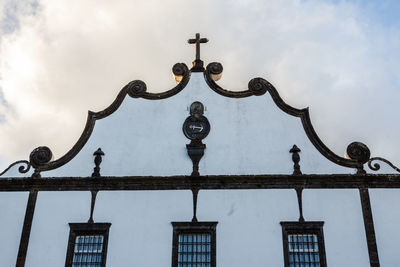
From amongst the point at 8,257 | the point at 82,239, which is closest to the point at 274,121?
the point at 82,239

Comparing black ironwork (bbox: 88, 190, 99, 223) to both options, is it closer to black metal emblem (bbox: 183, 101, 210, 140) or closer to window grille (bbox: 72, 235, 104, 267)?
window grille (bbox: 72, 235, 104, 267)

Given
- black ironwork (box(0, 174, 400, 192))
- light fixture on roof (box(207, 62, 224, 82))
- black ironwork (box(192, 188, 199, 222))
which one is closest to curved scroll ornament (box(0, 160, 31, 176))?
black ironwork (box(0, 174, 400, 192))

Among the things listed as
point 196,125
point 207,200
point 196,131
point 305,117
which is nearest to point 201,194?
point 207,200

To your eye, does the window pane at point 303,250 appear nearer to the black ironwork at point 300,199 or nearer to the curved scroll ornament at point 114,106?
the black ironwork at point 300,199

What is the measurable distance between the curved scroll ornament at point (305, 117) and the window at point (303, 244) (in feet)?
7.83

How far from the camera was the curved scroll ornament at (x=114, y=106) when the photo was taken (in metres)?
16.4

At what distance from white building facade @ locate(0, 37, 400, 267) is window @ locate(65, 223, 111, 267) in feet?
0.10

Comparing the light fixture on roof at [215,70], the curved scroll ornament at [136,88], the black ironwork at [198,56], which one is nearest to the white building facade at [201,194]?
the curved scroll ornament at [136,88]

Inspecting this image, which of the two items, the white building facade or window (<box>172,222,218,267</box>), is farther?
the white building facade

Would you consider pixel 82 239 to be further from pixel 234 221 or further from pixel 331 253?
pixel 331 253

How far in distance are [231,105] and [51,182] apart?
21.7ft

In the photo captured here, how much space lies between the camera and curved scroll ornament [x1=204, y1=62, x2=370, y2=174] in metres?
15.8

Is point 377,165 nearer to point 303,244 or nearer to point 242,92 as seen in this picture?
point 303,244

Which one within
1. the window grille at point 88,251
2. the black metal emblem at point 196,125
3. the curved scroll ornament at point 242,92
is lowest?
the window grille at point 88,251
